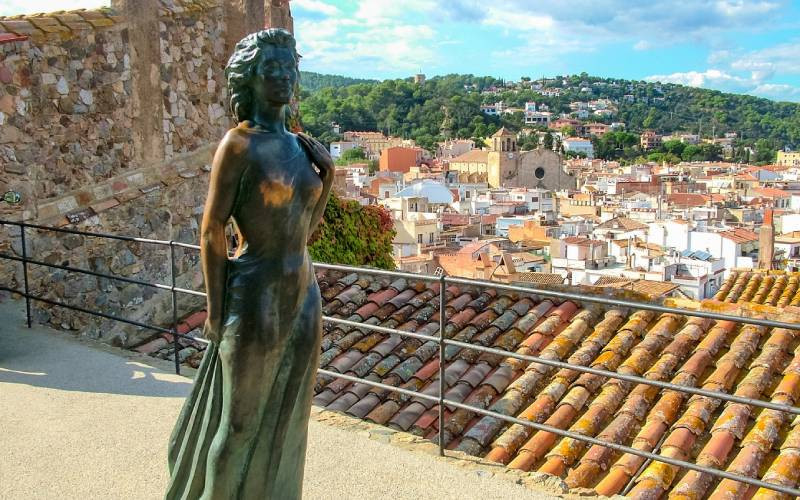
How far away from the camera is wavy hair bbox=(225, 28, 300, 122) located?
2328mm

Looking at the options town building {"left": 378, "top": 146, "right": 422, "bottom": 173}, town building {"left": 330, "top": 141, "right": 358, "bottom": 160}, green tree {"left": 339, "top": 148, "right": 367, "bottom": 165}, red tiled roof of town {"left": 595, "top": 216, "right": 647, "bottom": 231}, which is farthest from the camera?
town building {"left": 330, "top": 141, "right": 358, "bottom": 160}

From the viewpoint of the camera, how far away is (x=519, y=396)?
523cm

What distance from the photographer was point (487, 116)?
141875 millimetres

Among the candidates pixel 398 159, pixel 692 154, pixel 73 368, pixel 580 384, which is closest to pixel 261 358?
pixel 73 368

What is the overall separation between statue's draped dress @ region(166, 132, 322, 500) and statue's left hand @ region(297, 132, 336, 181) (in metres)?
0.05

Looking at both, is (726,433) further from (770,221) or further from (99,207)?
(770,221)

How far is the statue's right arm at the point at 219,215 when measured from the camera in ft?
7.57

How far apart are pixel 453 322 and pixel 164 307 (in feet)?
9.28

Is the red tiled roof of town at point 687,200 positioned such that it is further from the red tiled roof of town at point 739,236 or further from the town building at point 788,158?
the town building at point 788,158

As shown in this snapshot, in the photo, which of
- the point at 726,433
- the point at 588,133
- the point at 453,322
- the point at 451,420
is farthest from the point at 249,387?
the point at 588,133

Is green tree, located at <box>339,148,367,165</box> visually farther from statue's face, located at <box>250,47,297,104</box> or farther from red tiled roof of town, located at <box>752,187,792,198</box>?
statue's face, located at <box>250,47,297,104</box>

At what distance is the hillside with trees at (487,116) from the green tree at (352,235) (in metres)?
89.0

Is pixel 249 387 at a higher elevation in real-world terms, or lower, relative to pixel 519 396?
higher

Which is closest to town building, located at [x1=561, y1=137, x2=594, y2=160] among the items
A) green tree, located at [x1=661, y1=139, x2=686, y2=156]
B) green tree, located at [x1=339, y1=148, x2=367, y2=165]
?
green tree, located at [x1=661, y1=139, x2=686, y2=156]
